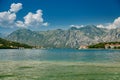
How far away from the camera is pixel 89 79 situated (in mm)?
36500

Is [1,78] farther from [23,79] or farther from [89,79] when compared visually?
[89,79]

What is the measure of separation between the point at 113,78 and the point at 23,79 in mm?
13948

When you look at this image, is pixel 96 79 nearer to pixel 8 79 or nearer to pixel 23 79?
pixel 23 79

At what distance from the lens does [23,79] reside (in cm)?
3606

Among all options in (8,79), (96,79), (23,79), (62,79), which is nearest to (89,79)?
(96,79)

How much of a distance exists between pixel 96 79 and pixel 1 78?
1448 cm

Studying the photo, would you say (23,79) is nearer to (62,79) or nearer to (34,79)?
(34,79)

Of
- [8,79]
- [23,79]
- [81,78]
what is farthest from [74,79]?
[8,79]

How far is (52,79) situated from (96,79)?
669 centimetres

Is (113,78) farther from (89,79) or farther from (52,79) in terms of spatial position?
(52,79)

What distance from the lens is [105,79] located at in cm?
3703

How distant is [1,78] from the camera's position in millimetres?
36844

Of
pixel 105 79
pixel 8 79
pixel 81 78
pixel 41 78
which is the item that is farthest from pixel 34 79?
pixel 105 79

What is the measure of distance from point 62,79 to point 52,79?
1.51 m
